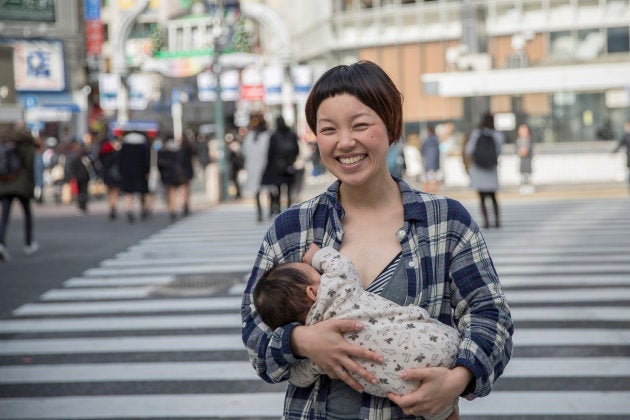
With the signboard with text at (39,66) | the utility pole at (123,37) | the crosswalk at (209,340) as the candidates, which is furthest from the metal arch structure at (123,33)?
the crosswalk at (209,340)

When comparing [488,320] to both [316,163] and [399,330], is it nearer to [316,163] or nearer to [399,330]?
[399,330]

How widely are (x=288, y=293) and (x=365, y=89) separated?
579mm

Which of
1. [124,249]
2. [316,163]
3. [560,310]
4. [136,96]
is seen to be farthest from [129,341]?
[136,96]

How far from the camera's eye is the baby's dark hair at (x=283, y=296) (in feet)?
8.50

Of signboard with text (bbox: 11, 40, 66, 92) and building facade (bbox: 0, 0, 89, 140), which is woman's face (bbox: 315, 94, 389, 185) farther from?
signboard with text (bbox: 11, 40, 66, 92)

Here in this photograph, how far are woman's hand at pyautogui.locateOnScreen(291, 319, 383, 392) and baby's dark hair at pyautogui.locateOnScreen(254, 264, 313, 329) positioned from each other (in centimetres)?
7

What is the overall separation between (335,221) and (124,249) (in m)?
13.9

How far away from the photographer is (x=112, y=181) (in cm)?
2181

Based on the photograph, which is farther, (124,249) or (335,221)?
Answer: (124,249)

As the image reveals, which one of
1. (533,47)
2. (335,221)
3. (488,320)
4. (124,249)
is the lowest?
(124,249)

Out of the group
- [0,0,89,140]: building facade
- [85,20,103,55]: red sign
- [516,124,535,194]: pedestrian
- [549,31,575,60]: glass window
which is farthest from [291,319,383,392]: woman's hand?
[85,20,103,55]: red sign

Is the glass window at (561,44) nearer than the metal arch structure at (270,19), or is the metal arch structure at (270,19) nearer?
the glass window at (561,44)

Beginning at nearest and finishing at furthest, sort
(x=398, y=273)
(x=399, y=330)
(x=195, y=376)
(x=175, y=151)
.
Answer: (x=399, y=330) < (x=398, y=273) < (x=195, y=376) < (x=175, y=151)

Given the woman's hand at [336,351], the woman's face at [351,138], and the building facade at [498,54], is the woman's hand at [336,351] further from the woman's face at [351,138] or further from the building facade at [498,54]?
the building facade at [498,54]
